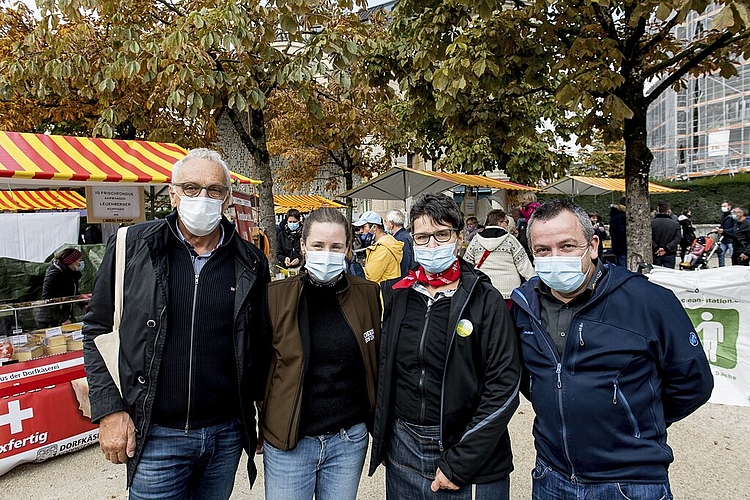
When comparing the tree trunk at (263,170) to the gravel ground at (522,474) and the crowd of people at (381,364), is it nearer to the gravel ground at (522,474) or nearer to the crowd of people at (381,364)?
the gravel ground at (522,474)

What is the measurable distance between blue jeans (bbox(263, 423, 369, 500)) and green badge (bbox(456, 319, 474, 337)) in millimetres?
618

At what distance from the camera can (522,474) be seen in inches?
147

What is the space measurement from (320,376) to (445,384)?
0.50 metres

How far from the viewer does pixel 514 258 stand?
6.07 meters

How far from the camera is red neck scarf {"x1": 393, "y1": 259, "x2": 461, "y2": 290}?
2.12 meters

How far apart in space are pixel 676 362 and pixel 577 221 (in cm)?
60

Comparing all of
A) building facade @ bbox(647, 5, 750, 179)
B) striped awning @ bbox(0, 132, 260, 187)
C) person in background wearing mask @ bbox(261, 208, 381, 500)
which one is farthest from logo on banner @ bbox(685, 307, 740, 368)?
building facade @ bbox(647, 5, 750, 179)

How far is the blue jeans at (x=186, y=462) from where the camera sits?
1.96 metres

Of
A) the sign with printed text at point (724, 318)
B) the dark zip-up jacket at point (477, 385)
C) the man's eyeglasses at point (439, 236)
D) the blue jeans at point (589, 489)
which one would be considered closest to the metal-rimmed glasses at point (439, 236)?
the man's eyeglasses at point (439, 236)

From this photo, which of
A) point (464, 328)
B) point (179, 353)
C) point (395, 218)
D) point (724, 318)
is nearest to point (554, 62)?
point (395, 218)

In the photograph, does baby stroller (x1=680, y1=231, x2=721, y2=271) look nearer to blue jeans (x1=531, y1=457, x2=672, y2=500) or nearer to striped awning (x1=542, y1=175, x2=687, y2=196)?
striped awning (x1=542, y1=175, x2=687, y2=196)

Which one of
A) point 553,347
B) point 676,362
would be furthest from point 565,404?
point 676,362

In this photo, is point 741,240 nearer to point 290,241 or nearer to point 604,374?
point 290,241

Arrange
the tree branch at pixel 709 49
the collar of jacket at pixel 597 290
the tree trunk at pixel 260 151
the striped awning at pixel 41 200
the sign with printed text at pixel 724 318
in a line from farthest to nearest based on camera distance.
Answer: the striped awning at pixel 41 200 < the tree trunk at pixel 260 151 < the tree branch at pixel 709 49 < the sign with printed text at pixel 724 318 < the collar of jacket at pixel 597 290
